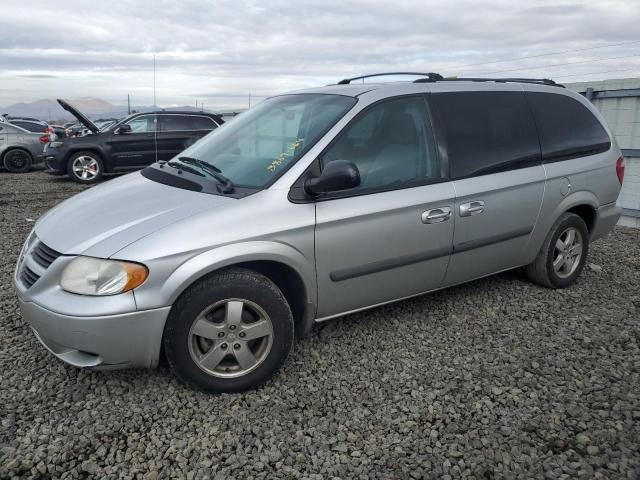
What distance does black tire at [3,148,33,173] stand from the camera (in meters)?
13.9

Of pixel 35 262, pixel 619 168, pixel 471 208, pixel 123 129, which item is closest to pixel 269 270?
pixel 35 262

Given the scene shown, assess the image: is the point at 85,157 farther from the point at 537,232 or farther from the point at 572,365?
the point at 572,365

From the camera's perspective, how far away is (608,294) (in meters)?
4.65

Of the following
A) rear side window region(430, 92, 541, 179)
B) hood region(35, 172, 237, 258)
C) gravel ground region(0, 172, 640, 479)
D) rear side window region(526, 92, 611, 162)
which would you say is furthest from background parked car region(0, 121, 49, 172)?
rear side window region(526, 92, 611, 162)

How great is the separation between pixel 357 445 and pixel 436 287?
1513 mm

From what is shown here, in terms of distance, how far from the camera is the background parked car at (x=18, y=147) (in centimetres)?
1387

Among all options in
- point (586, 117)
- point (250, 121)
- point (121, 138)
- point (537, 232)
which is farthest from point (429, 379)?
point (121, 138)

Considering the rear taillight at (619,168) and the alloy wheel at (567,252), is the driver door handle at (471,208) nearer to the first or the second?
the alloy wheel at (567,252)

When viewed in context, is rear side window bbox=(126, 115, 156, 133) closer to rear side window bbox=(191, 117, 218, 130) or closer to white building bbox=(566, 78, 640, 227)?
rear side window bbox=(191, 117, 218, 130)

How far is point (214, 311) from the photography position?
2908 millimetres

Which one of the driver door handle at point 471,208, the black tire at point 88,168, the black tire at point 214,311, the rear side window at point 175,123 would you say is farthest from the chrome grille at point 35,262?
the rear side window at point 175,123

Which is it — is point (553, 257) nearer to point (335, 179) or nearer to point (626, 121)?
point (335, 179)

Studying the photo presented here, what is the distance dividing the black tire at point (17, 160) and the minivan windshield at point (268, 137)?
12.1 m

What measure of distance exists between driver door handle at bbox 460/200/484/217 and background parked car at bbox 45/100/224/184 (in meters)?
8.90
